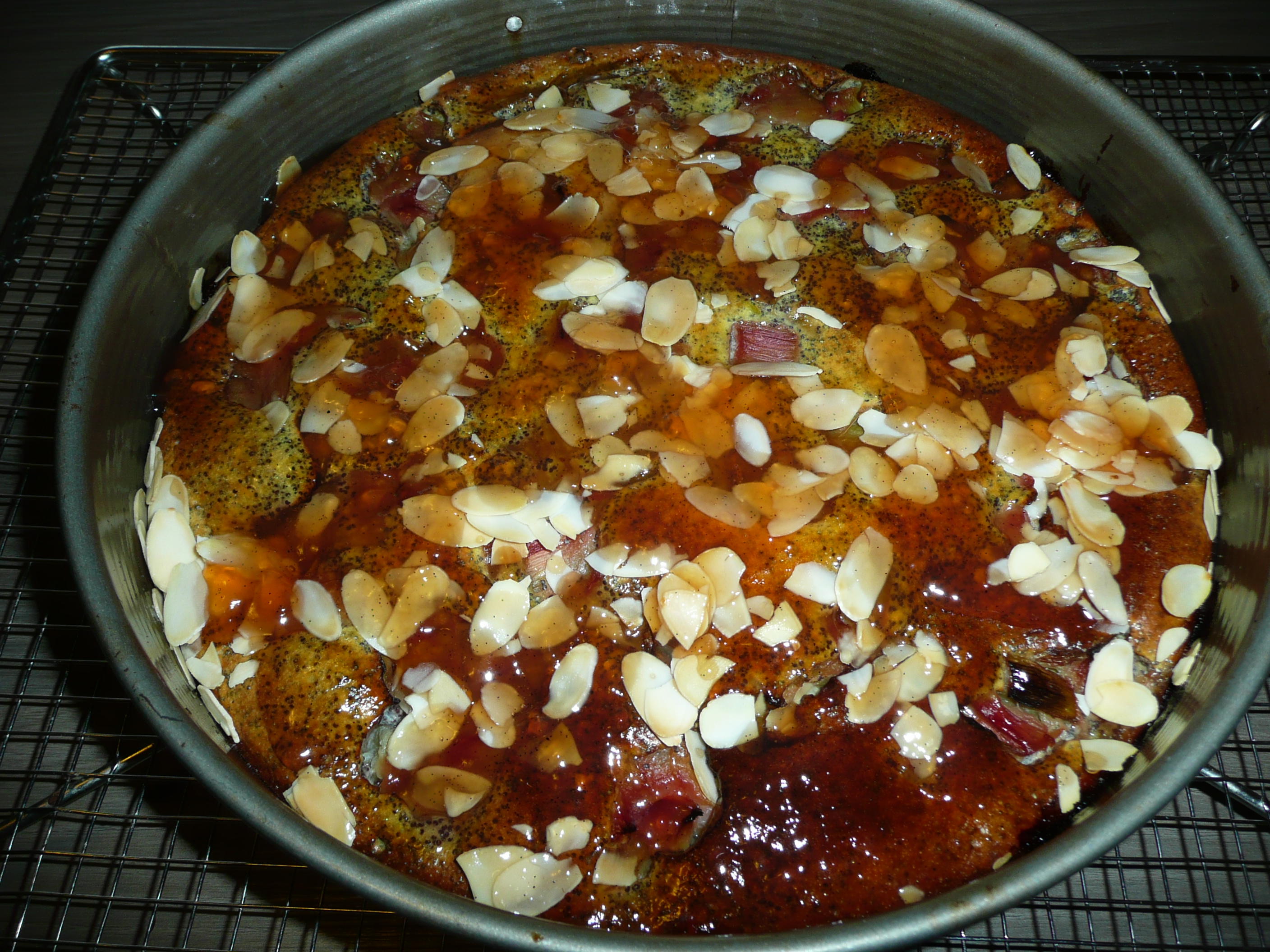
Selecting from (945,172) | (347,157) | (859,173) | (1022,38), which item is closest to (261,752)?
(347,157)

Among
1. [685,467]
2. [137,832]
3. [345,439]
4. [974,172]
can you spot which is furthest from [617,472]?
[137,832]

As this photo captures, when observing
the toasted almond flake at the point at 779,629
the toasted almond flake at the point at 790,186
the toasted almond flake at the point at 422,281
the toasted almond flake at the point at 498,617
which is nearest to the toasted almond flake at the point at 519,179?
the toasted almond flake at the point at 422,281

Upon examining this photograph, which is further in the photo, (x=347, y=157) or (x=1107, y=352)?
(x=347, y=157)

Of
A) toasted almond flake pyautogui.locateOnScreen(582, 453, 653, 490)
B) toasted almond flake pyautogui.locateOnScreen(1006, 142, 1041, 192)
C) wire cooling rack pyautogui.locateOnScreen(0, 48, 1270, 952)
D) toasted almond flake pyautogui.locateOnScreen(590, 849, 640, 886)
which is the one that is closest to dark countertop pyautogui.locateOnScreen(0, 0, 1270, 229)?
wire cooling rack pyautogui.locateOnScreen(0, 48, 1270, 952)

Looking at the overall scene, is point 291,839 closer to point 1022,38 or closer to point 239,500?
point 239,500

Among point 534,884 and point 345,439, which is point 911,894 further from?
point 345,439

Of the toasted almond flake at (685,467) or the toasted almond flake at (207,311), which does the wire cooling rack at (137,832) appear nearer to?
the toasted almond flake at (207,311)

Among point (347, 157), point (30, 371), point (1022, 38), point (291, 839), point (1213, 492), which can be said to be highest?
point (1022, 38)
